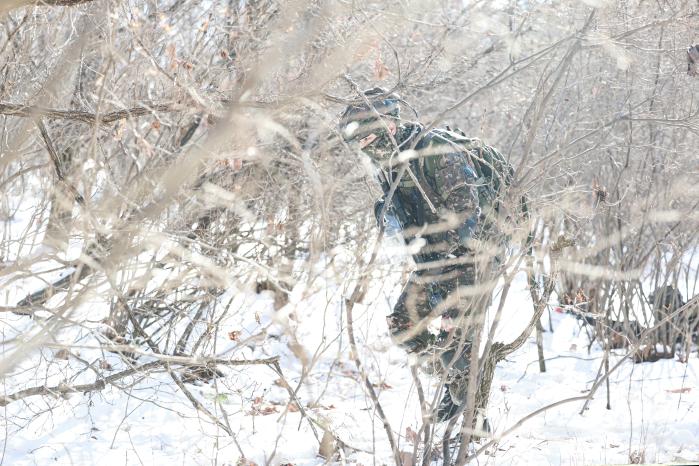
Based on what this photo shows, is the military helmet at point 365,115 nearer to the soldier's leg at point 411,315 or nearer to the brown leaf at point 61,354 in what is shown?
the soldier's leg at point 411,315

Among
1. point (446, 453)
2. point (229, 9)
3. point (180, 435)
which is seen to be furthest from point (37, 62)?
point (446, 453)

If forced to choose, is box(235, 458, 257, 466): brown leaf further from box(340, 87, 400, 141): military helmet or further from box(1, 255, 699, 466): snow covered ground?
box(340, 87, 400, 141): military helmet

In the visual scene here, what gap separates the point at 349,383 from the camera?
525 cm

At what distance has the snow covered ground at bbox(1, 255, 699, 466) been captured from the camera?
12.7 ft

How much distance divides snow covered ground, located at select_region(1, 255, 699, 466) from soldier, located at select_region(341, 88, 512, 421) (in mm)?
249

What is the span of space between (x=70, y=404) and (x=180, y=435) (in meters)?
0.60

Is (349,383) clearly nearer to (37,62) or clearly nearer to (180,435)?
(180,435)

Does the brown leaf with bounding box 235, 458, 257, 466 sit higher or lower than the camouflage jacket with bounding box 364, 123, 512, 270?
lower

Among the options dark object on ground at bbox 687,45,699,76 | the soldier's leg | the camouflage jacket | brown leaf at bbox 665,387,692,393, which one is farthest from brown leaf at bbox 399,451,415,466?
brown leaf at bbox 665,387,692,393

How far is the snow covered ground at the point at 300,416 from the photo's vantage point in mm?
3857

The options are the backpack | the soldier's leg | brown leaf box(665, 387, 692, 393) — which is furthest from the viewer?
brown leaf box(665, 387, 692, 393)

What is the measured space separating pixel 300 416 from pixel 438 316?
1.10 metres

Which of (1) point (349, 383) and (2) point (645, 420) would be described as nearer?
(2) point (645, 420)

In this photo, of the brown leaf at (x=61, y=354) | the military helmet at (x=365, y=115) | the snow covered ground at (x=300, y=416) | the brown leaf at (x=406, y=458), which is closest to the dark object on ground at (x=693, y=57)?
the military helmet at (x=365, y=115)
